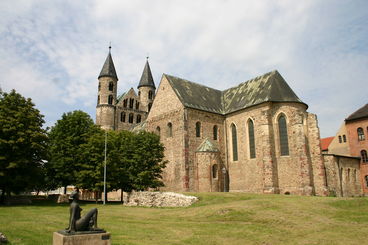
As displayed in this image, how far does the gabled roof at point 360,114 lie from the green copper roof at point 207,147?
26.7 meters

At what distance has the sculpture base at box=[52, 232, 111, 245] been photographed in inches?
307

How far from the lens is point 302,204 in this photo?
66.5 ft

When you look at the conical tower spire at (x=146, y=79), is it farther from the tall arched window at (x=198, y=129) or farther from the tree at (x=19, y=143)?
the tree at (x=19, y=143)

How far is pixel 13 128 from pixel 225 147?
84.0ft

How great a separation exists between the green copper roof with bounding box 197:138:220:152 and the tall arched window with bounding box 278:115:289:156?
25.9ft

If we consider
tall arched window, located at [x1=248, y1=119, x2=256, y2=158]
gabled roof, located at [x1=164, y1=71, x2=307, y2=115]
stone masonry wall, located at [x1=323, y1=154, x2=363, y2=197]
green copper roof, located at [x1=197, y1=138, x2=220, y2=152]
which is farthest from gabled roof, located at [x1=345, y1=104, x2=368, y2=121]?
green copper roof, located at [x1=197, y1=138, x2=220, y2=152]

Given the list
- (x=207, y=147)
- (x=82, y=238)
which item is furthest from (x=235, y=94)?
(x=82, y=238)

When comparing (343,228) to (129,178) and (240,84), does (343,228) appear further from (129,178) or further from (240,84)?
(240,84)

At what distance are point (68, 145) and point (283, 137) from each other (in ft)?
84.8

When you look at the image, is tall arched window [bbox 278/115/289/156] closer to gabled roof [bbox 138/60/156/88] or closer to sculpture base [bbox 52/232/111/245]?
sculpture base [bbox 52/232/111/245]

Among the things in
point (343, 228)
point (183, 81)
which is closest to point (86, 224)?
point (343, 228)

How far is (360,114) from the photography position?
5006 centimetres

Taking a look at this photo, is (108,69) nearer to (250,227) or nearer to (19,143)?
(19,143)

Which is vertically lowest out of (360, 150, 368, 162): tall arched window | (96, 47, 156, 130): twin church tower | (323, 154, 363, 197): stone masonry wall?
(323, 154, 363, 197): stone masonry wall
